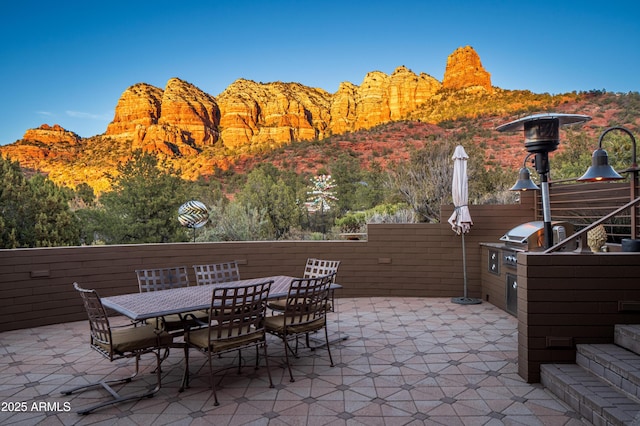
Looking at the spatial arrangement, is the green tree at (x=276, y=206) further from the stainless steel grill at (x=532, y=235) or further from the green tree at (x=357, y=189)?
the stainless steel grill at (x=532, y=235)

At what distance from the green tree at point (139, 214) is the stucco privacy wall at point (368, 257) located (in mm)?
4053

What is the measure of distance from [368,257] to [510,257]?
2365 millimetres

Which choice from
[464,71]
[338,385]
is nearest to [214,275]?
[338,385]

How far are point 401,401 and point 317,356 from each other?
4.26 ft

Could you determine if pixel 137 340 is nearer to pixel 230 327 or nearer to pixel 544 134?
pixel 230 327

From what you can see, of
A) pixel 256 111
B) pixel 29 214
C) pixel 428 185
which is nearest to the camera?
pixel 29 214

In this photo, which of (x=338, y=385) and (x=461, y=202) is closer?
(x=338, y=385)

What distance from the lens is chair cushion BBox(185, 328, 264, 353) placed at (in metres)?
3.26

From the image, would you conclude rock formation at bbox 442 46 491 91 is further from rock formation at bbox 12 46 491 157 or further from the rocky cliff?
the rocky cliff

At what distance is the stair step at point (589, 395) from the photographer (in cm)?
250

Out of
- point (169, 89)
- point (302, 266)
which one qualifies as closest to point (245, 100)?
point (169, 89)

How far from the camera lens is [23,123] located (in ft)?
101

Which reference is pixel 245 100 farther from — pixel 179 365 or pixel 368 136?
pixel 179 365

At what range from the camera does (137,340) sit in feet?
10.8
